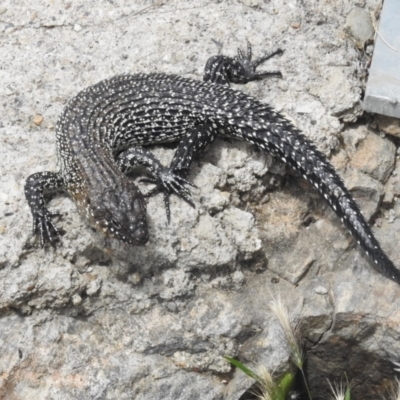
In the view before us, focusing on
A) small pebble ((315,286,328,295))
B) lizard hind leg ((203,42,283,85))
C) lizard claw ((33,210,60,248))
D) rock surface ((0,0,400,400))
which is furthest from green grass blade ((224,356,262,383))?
lizard hind leg ((203,42,283,85))

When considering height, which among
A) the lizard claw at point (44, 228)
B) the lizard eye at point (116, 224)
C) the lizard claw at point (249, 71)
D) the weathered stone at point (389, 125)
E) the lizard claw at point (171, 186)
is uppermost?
the lizard claw at point (249, 71)

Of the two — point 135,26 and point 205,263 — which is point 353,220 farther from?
point 135,26

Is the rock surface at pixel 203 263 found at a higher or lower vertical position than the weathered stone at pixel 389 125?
lower

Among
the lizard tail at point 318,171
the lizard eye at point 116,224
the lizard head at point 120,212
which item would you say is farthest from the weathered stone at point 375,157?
the lizard eye at point 116,224

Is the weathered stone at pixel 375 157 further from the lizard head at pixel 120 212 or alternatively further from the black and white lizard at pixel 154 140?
the lizard head at pixel 120 212

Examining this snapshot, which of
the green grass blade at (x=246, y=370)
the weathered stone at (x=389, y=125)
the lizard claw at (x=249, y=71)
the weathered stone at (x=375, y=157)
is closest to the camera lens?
the green grass blade at (x=246, y=370)

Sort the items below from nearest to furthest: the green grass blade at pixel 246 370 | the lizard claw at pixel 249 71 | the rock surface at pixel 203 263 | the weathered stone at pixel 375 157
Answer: the green grass blade at pixel 246 370 < the rock surface at pixel 203 263 < the weathered stone at pixel 375 157 < the lizard claw at pixel 249 71

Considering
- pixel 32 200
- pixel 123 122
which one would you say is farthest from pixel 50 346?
pixel 123 122

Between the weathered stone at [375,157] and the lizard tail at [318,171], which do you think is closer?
the lizard tail at [318,171]

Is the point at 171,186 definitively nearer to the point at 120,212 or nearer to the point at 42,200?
the point at 120,212
